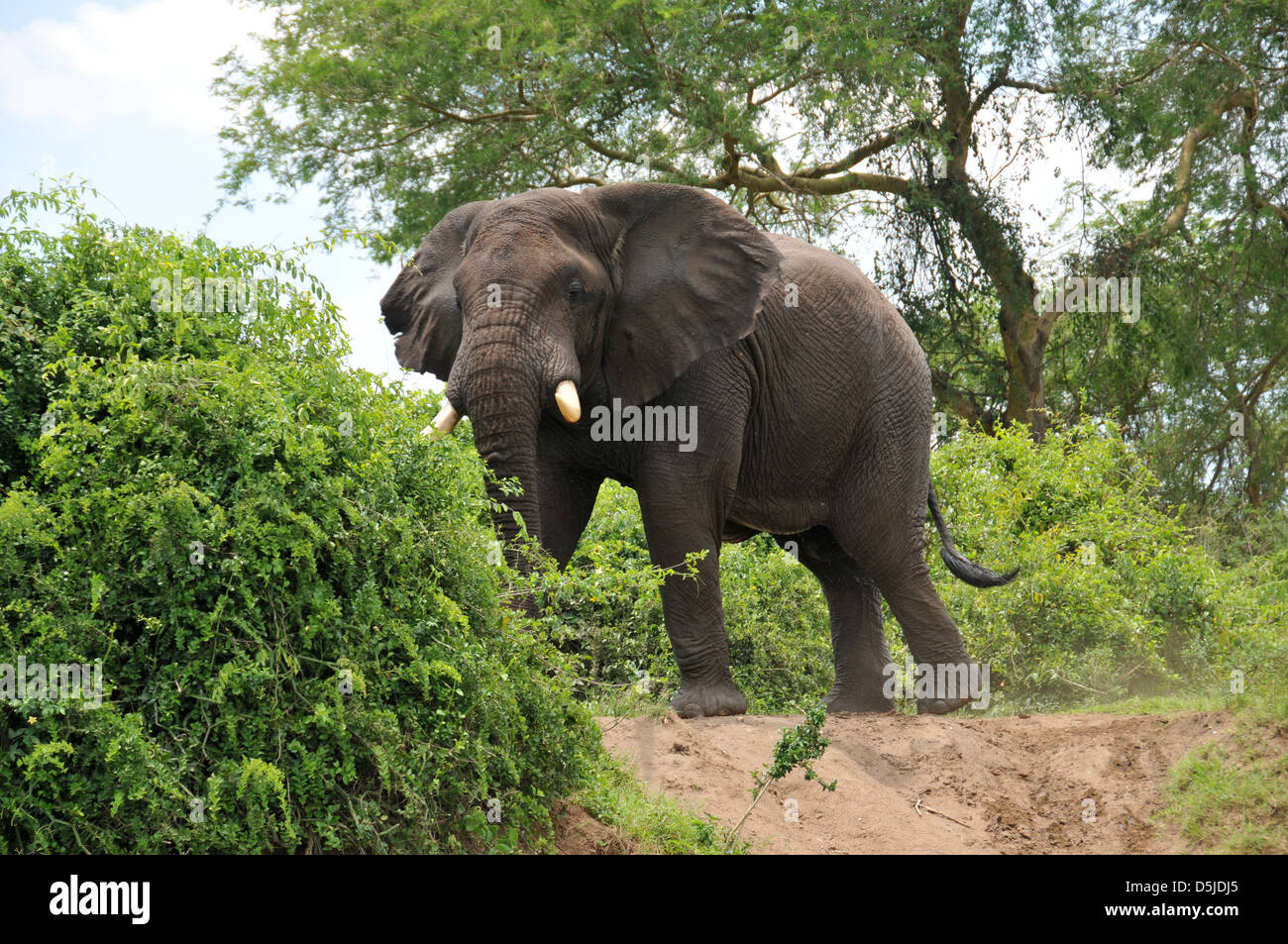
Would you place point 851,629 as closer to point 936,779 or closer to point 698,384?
point 936,779

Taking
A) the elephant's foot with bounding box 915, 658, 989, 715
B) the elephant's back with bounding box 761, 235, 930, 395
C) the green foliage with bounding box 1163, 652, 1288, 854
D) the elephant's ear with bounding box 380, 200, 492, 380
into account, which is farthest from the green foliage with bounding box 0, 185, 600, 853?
the elephant's foot with bounding box 915, 658, 989, 715

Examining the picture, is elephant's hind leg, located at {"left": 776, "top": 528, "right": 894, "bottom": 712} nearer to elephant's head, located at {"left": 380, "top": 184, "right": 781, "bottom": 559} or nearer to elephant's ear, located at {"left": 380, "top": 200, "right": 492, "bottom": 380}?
Result: elephant's head, located at {"left": 380, "top": 184, "right": 781, "bottom": 559}

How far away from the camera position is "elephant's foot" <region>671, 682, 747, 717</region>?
864cm

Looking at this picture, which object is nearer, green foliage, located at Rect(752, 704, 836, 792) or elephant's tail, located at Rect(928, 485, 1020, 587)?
green foliage, located at Rect(752, 704, 836, 792)

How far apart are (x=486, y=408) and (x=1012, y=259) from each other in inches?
537

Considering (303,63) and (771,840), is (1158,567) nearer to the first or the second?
(771,840)

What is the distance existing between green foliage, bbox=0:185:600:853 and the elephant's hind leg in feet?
16.9

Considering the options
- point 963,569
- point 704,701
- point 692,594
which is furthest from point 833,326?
point 704,701

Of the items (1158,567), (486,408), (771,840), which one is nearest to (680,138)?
(1158,567)

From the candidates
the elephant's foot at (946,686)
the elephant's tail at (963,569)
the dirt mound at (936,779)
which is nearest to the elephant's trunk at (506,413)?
the dirt mound at (936,779)

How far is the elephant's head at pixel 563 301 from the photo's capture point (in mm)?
7496

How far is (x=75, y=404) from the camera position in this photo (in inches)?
193

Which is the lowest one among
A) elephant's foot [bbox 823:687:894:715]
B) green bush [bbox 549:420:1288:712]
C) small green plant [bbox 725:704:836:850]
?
elephant's foot [bbox 823:687:894:715]

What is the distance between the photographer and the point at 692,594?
8.58m
